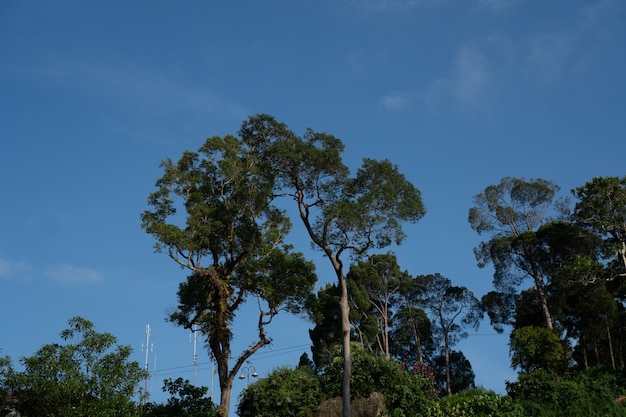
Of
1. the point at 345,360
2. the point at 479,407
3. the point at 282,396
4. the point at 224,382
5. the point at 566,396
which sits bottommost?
the point at 479,407

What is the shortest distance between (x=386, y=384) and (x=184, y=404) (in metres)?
7.40

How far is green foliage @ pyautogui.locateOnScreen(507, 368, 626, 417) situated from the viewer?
1891 centimetres

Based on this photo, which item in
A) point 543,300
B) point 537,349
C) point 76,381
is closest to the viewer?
point 76,381

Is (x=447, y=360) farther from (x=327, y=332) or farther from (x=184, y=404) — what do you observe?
(x=184, y=404)

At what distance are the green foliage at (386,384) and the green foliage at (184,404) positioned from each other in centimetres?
440

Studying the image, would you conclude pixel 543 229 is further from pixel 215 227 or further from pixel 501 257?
pixel 215 227

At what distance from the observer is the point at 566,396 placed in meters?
19.8

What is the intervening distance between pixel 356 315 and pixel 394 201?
20.9 metres

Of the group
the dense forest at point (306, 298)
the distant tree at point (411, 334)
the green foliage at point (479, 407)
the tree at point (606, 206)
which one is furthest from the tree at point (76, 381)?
the distant tree at point (411, 334)

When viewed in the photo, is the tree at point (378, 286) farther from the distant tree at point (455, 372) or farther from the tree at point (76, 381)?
the tree at point (76, 381)

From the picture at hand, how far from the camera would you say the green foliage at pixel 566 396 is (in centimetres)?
1891

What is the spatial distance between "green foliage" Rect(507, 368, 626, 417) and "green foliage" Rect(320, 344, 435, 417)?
295cm

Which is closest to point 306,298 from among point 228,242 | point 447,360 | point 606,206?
point 228,242

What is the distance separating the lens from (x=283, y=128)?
25.5m
